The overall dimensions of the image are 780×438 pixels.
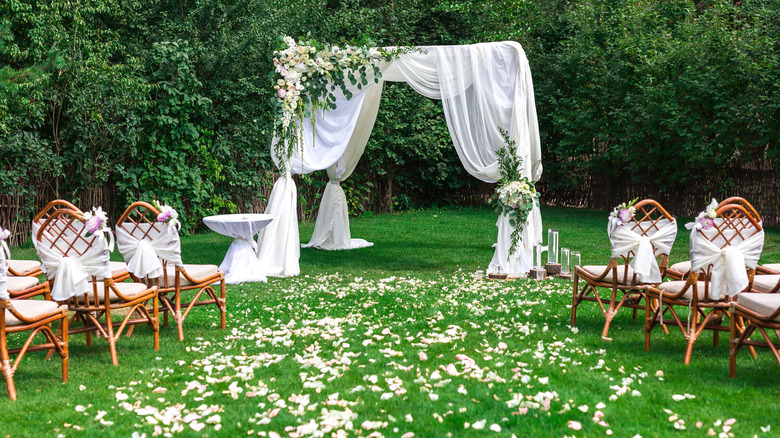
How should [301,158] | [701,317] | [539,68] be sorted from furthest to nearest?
1. [539,68]
2. [301,158]
3. [701,317]

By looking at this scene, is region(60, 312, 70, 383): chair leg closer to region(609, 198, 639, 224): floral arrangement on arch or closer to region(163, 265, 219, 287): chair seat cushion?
region(163, 265, 219, 287): chair seat cushion

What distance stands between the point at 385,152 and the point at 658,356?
33.9 feet

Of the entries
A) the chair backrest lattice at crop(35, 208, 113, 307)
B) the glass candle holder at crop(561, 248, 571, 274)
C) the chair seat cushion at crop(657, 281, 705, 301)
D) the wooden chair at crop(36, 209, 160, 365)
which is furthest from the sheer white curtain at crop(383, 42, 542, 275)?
the chair backrest lattice at crop(35, 208, 113, 307)

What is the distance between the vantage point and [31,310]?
354 cm

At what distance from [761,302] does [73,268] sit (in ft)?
12.1

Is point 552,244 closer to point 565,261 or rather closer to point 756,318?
point 565,261

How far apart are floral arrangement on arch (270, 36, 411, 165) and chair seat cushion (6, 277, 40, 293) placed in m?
3.37

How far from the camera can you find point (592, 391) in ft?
11.3

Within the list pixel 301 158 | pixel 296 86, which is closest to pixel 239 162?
pixel 301 158

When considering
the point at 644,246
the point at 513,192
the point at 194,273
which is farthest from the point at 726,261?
the point at 513,192

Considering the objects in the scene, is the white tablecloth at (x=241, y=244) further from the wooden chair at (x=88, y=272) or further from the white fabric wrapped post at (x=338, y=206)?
the wooden chair at (x=88, y=272)

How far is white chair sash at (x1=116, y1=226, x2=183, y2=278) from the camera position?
436 cm

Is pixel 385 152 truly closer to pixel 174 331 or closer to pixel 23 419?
pixel 174 331

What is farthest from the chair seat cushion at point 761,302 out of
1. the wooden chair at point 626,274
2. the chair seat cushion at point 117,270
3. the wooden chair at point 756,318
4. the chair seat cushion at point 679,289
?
the chair seat cushion at point 117,270
